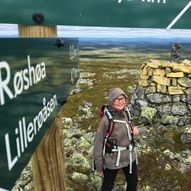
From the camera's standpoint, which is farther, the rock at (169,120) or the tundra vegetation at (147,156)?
the rock at (169,120)

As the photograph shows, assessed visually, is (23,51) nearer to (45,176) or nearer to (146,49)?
(45,176)

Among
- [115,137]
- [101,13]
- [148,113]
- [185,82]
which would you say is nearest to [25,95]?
[101,13]

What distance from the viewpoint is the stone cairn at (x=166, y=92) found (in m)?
12.6

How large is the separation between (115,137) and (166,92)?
7.74 m

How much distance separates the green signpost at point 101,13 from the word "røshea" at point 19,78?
359 mm

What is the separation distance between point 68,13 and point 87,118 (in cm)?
1170

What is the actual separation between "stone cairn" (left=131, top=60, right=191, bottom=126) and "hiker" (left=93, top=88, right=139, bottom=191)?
6.68 m

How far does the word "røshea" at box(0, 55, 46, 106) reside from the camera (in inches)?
62.8

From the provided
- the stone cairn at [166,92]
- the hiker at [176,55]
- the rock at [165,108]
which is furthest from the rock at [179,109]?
the hiker at [176,55]

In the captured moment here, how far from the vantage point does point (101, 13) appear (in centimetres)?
249

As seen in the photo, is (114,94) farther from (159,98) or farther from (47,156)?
(159,98)

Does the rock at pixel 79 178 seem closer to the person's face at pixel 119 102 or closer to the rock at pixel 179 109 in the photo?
the person's face at pixel 119 102

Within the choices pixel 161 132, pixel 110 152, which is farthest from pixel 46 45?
pixel 161 132

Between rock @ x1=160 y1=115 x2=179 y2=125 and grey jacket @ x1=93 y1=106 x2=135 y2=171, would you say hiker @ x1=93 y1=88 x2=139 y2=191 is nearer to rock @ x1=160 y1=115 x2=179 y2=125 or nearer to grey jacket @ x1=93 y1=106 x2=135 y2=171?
grey jacket @ x1=93 y1=106 x2=135 y2=171
